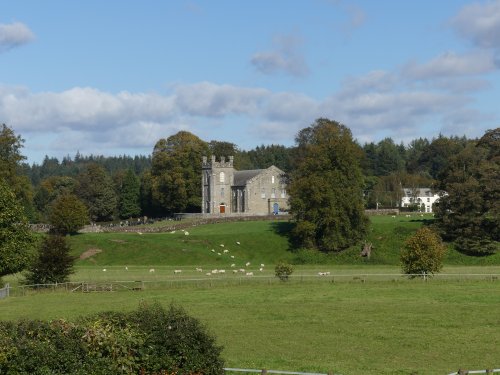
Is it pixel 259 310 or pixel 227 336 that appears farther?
pixel 259 310

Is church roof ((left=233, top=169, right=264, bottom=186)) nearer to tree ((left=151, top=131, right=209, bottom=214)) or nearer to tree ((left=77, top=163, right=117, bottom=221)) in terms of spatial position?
tree ((left=151, top=131, right=209, bottom=214))

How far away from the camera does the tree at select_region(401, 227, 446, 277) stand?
2596 inches

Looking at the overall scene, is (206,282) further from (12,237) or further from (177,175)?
(177,175)

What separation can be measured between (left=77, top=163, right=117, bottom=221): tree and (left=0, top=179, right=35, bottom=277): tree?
294 feet

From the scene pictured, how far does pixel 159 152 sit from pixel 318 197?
50433 mm

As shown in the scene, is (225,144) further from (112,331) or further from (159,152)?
(112,331)

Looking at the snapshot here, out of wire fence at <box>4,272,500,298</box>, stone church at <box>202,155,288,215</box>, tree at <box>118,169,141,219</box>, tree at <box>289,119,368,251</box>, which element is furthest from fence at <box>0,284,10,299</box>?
tree at <box>118,169,141,219</box>

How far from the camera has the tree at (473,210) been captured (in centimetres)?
9169

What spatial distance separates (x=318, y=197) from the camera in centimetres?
9588

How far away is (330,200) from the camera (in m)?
96.0

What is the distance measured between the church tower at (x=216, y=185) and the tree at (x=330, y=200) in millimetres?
33502

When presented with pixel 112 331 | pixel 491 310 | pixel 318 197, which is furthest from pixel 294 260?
pixel 112 331

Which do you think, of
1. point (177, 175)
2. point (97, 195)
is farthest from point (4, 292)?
point (97, 195)

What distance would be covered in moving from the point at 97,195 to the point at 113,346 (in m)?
135
